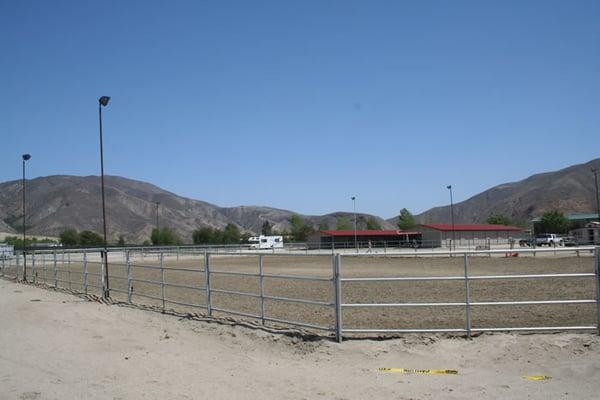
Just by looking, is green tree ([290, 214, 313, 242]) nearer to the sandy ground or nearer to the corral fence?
the corral fence

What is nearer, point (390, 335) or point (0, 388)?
point (0, 388)

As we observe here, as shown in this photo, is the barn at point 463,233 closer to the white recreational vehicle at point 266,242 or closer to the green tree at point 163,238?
the white recreational vehicle at point 266,242

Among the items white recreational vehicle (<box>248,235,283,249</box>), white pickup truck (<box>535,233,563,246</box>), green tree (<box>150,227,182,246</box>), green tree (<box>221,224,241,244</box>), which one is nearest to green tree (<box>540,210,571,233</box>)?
white pickup truck (<box>535,233,563,246</box>)

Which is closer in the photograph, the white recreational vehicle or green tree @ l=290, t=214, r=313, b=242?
the white recreational vehicle

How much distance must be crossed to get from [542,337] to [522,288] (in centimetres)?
941

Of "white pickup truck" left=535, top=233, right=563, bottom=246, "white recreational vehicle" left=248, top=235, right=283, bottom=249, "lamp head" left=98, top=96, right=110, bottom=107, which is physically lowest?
"white pickup truck" left=535, top=233, right=563, bottom=246

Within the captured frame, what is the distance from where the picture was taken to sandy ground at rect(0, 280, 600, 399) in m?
7.18

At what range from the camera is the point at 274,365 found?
8.78 m

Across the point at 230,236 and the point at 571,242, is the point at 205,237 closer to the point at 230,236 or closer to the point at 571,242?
the point at 230,236

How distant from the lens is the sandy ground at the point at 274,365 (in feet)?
23.6

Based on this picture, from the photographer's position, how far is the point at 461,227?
94.8 m

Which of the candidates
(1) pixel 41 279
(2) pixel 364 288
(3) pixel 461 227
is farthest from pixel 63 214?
(2) pixel 364 288

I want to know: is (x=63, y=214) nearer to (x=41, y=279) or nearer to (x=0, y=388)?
(x=41, y=279)

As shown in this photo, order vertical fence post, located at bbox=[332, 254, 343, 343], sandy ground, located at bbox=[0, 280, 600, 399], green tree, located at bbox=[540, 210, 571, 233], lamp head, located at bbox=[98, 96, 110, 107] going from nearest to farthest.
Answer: sandy ground, located at bbox=[0, 280, 600, 399]
vertical fence post, located at bbox=[332, 254, 343, 343]
lamp head, located at bbox=[98, 96, 110, 107]
green tree, located at bbox=[540, 210, 571, 233]
